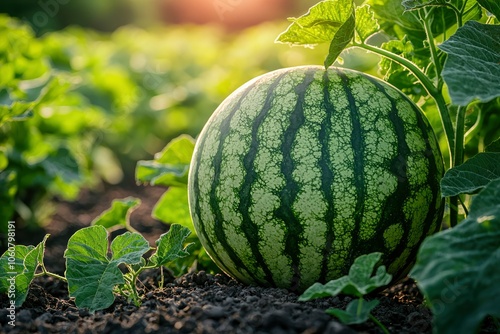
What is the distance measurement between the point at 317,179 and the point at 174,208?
3.51 feet

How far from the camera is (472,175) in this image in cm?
201

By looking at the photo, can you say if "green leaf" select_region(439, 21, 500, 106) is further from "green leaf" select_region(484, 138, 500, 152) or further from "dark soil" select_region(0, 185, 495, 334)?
"dark soil" select_region(0, 185, 495, 334)

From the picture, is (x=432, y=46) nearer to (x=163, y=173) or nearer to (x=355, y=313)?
(x=355, y=313)

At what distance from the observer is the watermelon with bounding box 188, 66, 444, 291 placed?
2.06 m

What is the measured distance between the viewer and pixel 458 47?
72.3 inches

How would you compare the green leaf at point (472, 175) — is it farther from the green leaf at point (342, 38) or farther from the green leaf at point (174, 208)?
the green leaf at point (174, 208)

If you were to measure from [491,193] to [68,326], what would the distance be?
130 centimetres

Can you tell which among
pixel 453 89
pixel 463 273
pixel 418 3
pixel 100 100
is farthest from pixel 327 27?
pixel 100 100

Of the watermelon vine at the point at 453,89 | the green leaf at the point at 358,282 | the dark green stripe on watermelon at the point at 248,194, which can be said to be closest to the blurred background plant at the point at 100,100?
the watermelon vine at the point at 453,89

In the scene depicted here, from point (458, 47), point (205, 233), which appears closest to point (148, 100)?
point (205, 233)

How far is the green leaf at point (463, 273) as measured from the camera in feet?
4.72

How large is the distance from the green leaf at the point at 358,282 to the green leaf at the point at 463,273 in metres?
0.20

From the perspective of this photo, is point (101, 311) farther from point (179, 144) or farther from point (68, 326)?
point (179, 144)

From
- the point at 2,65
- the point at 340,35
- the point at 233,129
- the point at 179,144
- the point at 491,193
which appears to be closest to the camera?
the point at 491,193
